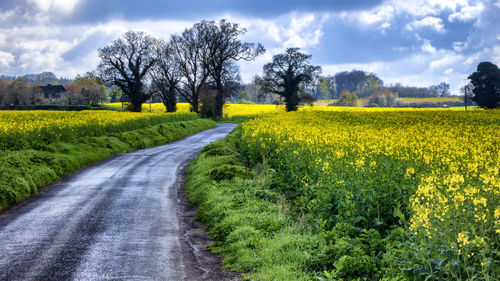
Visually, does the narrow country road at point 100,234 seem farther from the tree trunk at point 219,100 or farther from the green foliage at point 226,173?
the tree trunk at point 219,100

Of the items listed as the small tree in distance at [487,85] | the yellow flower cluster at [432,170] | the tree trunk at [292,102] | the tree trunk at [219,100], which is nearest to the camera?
the yellow flower cluster at [432,170]

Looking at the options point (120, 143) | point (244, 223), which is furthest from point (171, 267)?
point (120, 143)

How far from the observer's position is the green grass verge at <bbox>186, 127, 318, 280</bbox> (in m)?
7.21

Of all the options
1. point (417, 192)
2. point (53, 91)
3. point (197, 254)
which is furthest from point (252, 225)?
point (53, 91)

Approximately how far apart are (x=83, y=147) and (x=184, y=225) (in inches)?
530

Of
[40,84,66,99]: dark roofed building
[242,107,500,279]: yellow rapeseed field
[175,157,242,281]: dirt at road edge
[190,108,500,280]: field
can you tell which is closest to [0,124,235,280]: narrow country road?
[175,157,242,281]: dirt at road edge

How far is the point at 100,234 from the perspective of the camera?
9.16 metres

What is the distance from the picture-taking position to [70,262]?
24.4 feet

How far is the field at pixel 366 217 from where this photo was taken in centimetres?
511

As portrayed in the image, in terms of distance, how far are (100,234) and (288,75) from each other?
6365 centimetres

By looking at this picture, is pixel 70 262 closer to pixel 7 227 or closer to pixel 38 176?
pixel 7 227

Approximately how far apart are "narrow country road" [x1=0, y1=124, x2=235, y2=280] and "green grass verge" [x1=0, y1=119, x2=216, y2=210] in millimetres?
518

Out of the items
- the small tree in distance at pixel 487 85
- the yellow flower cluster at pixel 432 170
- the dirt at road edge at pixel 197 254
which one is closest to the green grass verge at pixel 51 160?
the dirt at road edge at pixel 197 254

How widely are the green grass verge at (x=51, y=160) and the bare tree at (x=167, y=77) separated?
3796 cm
